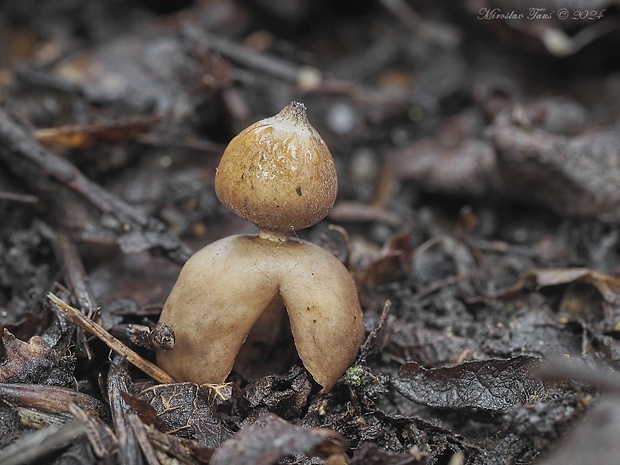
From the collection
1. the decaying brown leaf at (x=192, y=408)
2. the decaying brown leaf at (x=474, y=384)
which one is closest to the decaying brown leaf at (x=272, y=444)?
the decaying brown leaf at (x=192, y=408)

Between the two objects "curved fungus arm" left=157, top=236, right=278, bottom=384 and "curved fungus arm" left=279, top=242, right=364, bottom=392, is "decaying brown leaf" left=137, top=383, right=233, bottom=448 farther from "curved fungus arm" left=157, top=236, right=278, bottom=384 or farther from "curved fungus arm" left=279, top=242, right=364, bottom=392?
"curved fungus arm" left=279, top=242, right=364, bottom=392

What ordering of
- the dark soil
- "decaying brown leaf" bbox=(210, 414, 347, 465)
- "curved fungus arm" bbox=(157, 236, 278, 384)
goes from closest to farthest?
"decaying brown leaf" bbox=(210, 414, 347, 465), the dark soil, "curved fungus arm" bbox=(157, 236, 278, 384)

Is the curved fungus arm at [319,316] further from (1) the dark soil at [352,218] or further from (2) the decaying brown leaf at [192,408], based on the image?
(2) the decaying brown leaf at [192,408]

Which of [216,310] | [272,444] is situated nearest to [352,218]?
[216,310]

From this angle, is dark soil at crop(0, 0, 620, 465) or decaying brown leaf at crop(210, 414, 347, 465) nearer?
decaying brown leaf at crop(210, 414, 347, 465)

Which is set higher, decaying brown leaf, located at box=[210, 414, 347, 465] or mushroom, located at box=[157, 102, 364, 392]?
mushroom, located at box=[157, 102, 364, 392]

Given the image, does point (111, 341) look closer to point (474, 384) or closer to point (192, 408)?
point (192, 408)

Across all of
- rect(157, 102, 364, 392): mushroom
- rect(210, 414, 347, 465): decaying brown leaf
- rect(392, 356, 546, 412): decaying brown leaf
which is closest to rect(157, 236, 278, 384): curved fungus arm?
rect(157, 102, 364, 392): mushroom

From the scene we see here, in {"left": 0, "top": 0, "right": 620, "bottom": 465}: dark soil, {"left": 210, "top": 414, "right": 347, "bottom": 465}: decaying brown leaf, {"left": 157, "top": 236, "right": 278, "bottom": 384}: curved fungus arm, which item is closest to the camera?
{"left": 210, "top": 414, "right": 347, "bottom": 465}: decaying brown leaf
